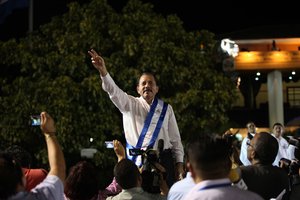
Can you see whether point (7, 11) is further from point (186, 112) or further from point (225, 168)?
point (225, 168)

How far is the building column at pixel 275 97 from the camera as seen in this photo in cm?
3139

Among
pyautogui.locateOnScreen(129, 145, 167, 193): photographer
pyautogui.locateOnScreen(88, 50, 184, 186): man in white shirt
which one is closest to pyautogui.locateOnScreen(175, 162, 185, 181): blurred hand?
pyautogui.locateOnScreen(88, 50, 184, 186): man in white shirt

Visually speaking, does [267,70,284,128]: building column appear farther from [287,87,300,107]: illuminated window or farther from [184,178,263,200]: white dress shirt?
[184,178,263,200]: white dress shirt

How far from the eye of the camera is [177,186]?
4.21m

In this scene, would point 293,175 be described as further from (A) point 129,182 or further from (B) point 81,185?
(B) point 81,185

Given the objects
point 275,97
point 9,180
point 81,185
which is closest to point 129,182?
point 81,185

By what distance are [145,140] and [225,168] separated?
10.2 feet

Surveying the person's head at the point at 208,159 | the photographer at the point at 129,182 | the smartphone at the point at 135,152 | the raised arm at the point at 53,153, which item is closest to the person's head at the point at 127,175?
the photographer at the point at 129,182

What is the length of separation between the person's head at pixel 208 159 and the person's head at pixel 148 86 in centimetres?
304

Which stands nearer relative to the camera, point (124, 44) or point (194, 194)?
point (194, 194)

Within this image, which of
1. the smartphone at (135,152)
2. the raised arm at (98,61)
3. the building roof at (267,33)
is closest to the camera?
the smartphone at (135,152)

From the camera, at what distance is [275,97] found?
3155 cm

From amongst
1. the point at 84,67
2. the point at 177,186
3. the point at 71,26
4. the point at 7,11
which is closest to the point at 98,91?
the point at 84,67

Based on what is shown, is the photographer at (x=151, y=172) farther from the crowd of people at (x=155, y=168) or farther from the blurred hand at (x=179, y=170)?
the blurred hand at (x=179, y=170)
